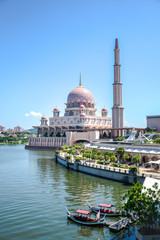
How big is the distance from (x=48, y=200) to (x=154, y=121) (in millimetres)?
69975

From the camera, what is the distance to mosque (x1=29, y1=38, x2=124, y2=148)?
84.2 meters

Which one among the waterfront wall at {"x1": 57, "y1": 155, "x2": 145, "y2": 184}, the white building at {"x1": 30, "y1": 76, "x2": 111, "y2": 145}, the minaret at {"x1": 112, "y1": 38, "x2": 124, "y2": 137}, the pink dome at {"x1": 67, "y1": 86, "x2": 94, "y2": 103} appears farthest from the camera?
the pink dome at {"x1": 67, "y1": 86, "x2": 94, "y2": 103}

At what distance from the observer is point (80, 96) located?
99.1 meters

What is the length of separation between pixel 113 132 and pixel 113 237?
222 ft

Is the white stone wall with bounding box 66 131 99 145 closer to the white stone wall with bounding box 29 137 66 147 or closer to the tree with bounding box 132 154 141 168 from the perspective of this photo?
the white stone wall with bounding box 29 137 66 147

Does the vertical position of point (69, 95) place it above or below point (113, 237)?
above

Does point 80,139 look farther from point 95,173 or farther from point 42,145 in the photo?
point 95,173

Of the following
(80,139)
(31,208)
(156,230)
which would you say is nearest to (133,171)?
(31,208)

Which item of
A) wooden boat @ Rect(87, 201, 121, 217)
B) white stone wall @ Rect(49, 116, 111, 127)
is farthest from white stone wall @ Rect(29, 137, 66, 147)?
wooden boat @ Rect(87, 201, 121, 217)

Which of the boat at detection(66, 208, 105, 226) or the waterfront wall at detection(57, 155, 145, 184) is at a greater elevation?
the waterfront wall at detection(57, 155, 145, 184)

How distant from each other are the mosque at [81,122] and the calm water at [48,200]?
44.3m

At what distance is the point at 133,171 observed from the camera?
31.9m

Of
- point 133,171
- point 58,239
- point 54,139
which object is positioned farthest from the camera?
point 54,139

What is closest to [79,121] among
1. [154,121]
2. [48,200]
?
[154,121]
